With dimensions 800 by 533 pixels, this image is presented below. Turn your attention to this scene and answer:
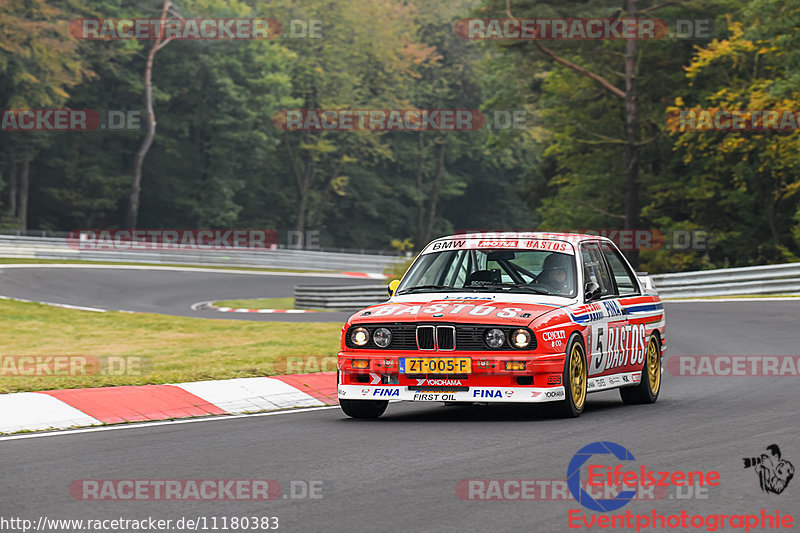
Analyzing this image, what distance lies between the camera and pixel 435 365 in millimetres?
10555

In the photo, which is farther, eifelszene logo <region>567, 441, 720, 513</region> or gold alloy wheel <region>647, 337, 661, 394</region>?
gold alloy wheel <region>647, 337, 661, 394</region>

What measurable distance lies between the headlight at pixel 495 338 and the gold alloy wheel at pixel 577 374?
0.64 m

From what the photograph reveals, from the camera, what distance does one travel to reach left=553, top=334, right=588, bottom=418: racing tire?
10.6 meters

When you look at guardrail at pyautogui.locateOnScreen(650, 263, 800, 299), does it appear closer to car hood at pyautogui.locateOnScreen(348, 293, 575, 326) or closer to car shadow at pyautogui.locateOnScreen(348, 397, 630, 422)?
car shadow at pyautogui.locateOnScreen(348, 397, 630, 422)

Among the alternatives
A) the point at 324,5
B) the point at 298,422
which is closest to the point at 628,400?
the point at 298,422

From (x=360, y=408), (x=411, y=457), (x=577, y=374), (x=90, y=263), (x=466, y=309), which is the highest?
(x=466, y=309)

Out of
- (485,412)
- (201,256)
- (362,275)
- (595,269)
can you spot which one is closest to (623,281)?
(595,269)

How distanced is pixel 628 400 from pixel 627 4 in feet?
102

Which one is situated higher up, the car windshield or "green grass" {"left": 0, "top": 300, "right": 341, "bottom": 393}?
the car windshield

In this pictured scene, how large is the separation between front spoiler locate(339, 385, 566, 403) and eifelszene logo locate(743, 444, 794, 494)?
2158mm

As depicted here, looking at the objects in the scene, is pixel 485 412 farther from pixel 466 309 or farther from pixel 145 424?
pixel 145 424

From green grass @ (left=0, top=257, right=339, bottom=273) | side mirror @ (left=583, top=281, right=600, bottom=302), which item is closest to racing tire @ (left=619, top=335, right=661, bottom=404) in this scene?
side mirror @ (left=583, top=281, right=600, bottom=302)

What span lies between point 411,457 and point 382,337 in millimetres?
2435

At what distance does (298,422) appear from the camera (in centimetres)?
1073
